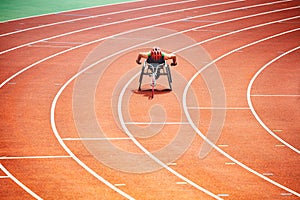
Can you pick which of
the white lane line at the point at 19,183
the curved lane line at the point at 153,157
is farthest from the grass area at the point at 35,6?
the white lane line at the point at 19,183

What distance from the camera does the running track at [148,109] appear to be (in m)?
12.3

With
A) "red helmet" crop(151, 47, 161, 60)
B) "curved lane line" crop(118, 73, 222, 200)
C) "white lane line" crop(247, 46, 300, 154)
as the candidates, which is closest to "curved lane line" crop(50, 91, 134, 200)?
"curved lane line" crop(118, 73, 222, 200)

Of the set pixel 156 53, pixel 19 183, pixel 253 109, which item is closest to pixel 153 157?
pixel 19 183

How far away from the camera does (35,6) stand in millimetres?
29562

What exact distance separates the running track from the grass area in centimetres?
112

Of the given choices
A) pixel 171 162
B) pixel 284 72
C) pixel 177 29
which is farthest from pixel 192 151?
pixel 177 29

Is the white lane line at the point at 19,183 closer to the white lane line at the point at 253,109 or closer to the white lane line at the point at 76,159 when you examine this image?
the white lane line at the point at 76,159

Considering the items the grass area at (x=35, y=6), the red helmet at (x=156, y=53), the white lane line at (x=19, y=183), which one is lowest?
the white lane line at (x=19, y=183)

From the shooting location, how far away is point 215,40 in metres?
23.9

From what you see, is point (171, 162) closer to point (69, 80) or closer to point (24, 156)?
point (24, 156)

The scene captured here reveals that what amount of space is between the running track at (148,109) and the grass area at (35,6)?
112 cm

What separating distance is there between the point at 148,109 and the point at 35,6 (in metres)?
14.3

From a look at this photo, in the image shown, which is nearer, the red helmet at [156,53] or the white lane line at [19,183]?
the white lane line at [19,183]

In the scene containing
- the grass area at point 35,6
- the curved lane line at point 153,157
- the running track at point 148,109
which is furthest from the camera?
the grass area at point 35,6
